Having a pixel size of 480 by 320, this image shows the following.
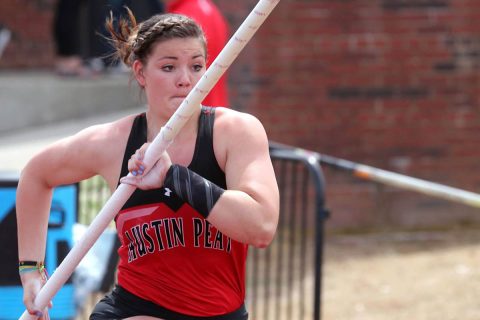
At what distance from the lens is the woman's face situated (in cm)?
338

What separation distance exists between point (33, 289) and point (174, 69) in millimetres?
927

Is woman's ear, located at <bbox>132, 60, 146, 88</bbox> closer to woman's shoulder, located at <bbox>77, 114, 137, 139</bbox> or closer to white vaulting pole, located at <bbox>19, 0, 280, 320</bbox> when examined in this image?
woman's shoulder, located at <bbox>77, 114, 137, 139</bbox>

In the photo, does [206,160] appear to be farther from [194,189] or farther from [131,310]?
[131,310]

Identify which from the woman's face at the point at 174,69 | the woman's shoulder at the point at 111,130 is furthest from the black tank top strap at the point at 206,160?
the woman's shoulder at the point at 111,130

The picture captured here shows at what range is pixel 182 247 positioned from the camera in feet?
11.2

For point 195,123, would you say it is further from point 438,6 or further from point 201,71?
point 438,6

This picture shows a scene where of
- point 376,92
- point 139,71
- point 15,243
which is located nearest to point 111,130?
point 139,71

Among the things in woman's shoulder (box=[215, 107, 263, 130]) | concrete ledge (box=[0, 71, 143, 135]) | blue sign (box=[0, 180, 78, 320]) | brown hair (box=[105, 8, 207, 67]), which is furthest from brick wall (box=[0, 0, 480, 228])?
woman's shoulder (box=[215, 107, 263, 130])

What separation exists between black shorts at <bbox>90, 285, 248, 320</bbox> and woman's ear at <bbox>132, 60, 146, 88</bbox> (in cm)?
70

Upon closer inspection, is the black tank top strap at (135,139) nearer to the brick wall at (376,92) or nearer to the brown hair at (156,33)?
the brown hair at (156,33)

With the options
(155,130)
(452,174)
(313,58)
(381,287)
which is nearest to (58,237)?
(155,130)

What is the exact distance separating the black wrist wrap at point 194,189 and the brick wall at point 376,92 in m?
5.60

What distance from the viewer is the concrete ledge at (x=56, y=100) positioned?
8.80 meters

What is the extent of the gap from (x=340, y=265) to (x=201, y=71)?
5.20 meters
